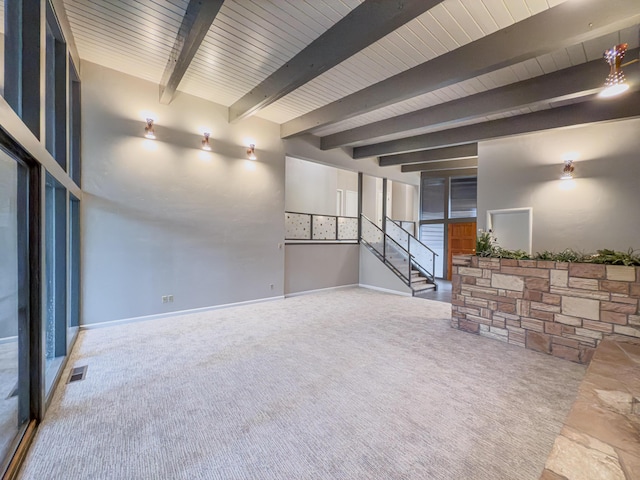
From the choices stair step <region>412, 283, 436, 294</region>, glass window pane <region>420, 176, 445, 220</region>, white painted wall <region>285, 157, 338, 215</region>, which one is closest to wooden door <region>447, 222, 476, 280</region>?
glass window pane <region>420, 176, 445, 220</region>

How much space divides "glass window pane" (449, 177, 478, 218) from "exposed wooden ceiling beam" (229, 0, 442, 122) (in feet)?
24.9

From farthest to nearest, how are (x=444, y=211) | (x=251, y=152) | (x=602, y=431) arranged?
(x=444, y=211) < (x=251, y=152) < (x=602, y=431)

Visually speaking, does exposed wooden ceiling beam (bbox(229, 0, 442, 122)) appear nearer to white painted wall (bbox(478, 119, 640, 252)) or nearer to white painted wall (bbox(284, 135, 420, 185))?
white painted wall (bbox(284, 135, 420, 185))

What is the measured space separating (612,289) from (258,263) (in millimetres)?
5344

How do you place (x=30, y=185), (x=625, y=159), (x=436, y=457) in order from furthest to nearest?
1. (x=625, y=159)
2. (x=30, y=185)
3. (x=436, y=457)

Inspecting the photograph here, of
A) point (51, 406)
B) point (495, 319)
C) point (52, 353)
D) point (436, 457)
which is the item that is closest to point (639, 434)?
point (436, 457)

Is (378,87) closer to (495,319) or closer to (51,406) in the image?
(495,319)

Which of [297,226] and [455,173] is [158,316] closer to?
[297,226]

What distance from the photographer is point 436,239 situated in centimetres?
1012

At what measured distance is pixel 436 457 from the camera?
183cm

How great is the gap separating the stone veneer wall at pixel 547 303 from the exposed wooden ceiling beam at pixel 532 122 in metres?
2.73

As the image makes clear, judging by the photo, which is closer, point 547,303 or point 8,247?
point 8,247

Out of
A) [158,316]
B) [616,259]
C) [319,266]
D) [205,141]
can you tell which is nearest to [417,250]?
[319,266]

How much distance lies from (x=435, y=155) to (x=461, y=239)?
334 cm
